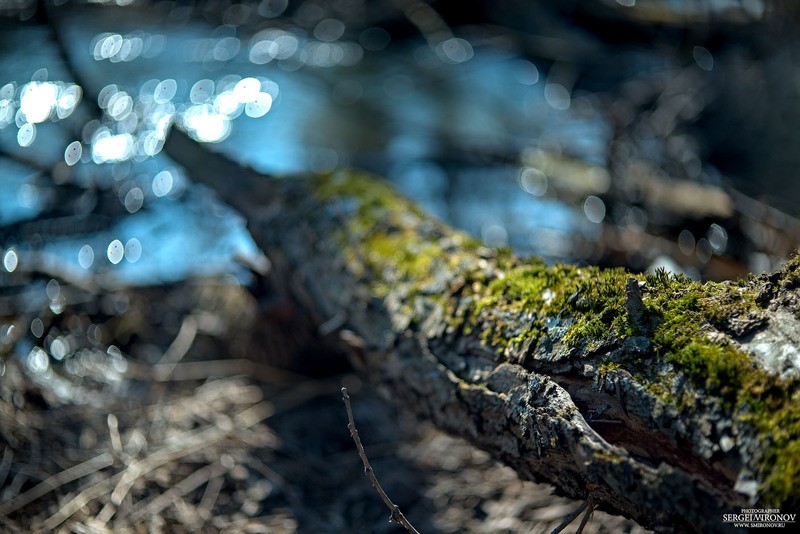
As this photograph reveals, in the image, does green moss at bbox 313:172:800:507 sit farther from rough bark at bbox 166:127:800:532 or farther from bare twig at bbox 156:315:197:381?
bare twig at bbox 156:315:197:381

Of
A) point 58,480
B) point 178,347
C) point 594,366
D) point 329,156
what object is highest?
point 594,366

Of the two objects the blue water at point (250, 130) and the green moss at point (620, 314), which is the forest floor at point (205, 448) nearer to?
the blue water at point (250, 130)

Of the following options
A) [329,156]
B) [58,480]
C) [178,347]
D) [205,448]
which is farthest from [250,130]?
[58,480]

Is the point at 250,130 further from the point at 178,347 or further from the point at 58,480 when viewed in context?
the point at 58,480

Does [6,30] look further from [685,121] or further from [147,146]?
[685,121]

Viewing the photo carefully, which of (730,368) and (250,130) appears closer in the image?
(730,368)

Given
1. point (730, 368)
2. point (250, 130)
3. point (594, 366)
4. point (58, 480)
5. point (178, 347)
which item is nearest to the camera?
point (730, 368)

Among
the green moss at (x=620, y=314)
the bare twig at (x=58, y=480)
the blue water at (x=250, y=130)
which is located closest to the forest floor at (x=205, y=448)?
the bare twig at (x=58, y=480)
